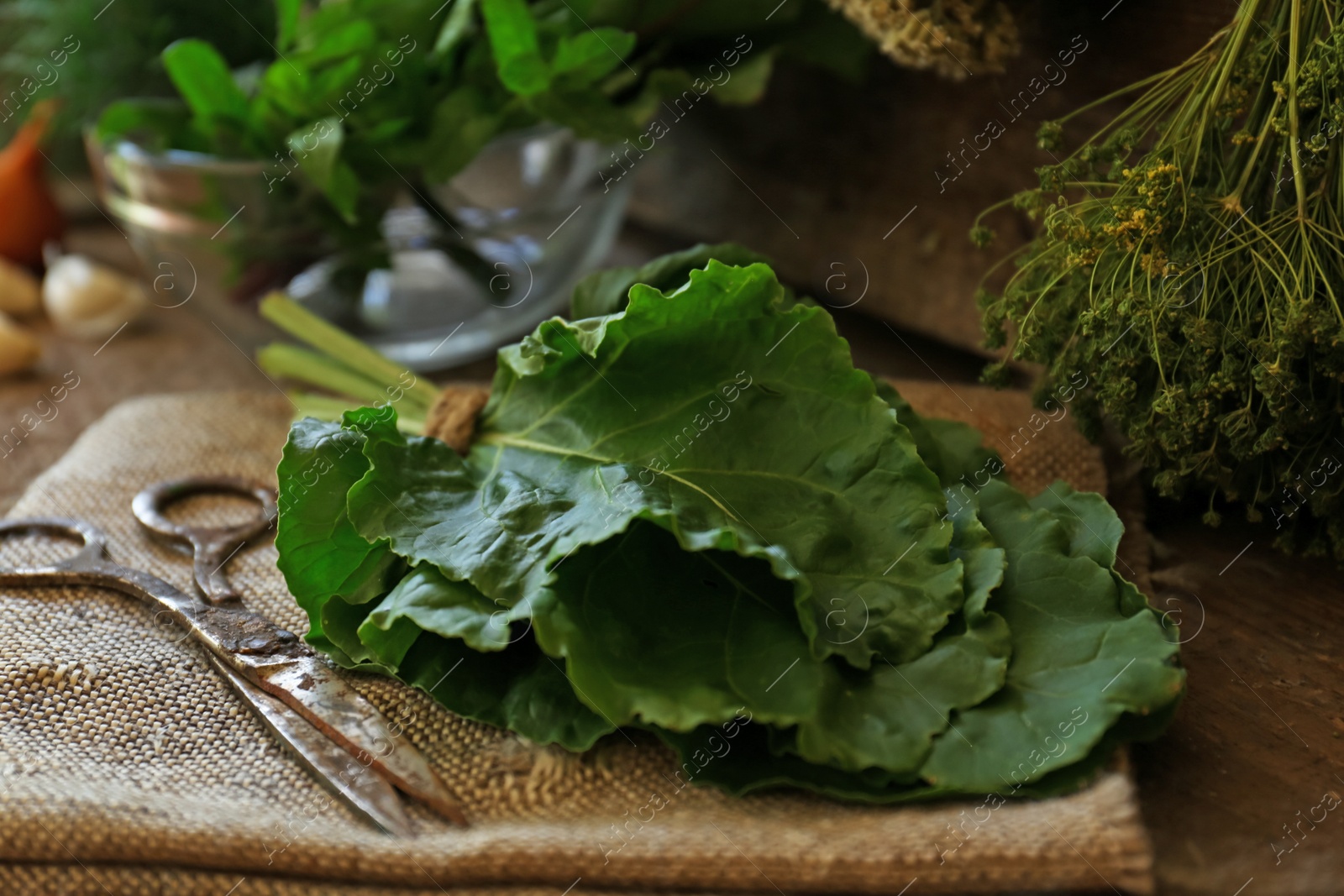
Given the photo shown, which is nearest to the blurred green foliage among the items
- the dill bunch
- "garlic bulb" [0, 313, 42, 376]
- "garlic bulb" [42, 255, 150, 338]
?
"garlic bulb" [42, 255, 150, 338]

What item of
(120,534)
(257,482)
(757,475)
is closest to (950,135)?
(757,475)

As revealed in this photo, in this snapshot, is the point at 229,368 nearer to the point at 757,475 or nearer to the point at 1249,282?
the point at 757,475

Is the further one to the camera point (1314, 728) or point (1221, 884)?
point (1314, 728)

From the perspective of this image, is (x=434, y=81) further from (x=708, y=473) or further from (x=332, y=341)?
(x=708, y=473)

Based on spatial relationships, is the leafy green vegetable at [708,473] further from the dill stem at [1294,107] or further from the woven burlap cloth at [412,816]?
the dill stem at [1294,107]

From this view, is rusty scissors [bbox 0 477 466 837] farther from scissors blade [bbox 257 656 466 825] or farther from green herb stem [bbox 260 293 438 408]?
green herb stem [bbox 260 293 438 408]

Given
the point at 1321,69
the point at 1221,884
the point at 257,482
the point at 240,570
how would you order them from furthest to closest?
1. the point at 257,482
2. the point at 240,570
3. the point at 1321,69
4. the point at 1221,884

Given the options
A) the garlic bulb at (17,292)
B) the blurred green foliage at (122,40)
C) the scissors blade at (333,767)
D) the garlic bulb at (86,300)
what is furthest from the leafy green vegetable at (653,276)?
the garlic bulb at (17,292)
